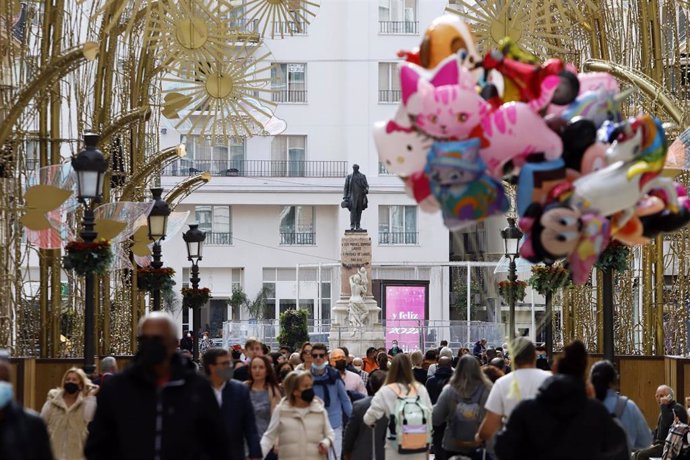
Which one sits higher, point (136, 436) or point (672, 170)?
point (672, 170)

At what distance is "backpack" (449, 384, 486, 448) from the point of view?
13.5 metres

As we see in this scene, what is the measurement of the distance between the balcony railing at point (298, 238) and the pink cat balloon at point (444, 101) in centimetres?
5448

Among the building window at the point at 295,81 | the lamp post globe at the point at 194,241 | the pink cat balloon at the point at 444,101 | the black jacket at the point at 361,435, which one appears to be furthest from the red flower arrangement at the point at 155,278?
the building window at the point at 295,81

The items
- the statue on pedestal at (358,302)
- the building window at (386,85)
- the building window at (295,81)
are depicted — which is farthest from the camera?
the building window at (295,81)

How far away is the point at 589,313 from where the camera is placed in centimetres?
2664

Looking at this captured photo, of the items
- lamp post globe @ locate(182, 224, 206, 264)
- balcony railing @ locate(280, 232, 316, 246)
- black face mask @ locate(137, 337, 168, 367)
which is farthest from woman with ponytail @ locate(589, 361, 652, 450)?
balcony railing @ locate(280, 232, 316, 246)

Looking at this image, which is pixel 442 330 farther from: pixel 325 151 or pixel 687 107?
pixel 687 107

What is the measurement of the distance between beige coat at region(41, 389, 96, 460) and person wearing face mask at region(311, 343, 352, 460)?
2420 mm

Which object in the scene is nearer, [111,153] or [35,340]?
[35,340]

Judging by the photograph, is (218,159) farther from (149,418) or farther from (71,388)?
(149,418)

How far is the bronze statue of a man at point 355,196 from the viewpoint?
Result: 52438 millimetres

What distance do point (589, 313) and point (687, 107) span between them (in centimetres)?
733

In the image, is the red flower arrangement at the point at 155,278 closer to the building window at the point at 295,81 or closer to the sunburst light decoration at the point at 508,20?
the sunburst light decoration at the point at 508,20

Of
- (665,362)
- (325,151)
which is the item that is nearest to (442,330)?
(325,151)
